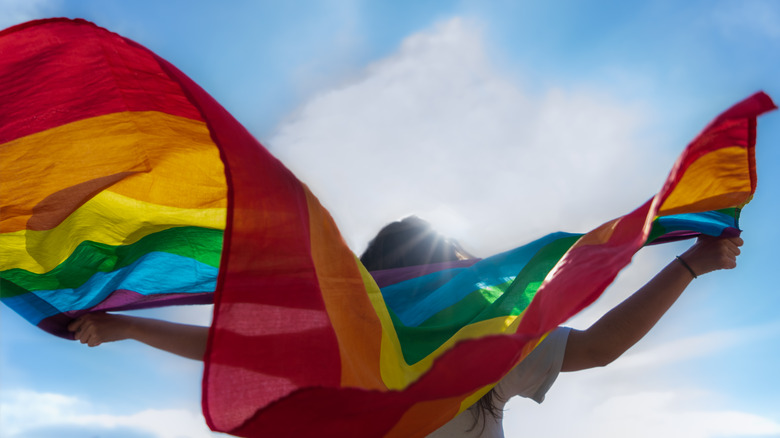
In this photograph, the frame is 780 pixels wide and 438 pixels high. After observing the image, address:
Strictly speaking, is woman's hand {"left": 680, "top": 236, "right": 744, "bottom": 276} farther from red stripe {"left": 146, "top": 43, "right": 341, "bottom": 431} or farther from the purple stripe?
the purple stripe

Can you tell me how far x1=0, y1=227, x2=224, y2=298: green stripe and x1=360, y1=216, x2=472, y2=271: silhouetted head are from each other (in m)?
0.74

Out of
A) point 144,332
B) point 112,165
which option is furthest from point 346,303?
point 112,165

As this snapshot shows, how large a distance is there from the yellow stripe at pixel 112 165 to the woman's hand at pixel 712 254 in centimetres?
130

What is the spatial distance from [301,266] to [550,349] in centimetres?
71

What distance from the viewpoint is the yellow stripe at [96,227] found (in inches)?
67.3

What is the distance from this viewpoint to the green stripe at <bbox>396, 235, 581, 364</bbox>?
163 centimetres

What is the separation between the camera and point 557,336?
156 cm

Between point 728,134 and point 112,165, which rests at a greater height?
→ point 112,165

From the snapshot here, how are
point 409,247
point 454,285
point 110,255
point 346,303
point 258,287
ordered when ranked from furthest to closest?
point 409,247
point 454,285
point 110,255
point 346,303
point 258,287

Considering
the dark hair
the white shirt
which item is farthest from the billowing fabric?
the dark hair

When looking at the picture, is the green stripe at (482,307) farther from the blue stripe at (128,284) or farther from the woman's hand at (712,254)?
the blue stripe at (128,284)

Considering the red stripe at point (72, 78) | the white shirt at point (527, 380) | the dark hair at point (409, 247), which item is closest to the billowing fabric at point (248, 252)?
the red stripe at point (72, 78)

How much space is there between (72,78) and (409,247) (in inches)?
52.2

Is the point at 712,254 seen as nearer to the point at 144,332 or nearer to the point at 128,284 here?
the point at 144,332
